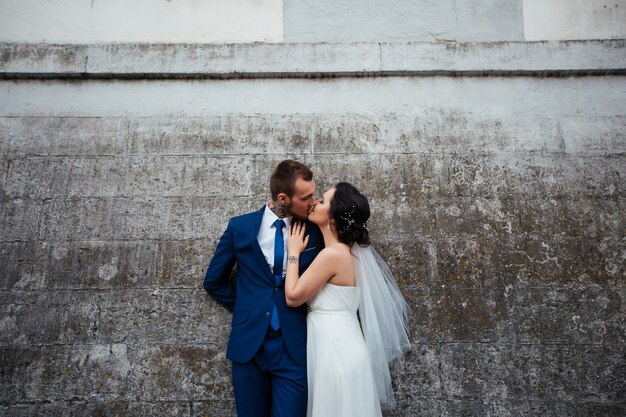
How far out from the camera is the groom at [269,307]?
116 inches

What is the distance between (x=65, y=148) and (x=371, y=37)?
2.61m

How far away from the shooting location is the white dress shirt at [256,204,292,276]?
3.10m

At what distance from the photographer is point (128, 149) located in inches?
148

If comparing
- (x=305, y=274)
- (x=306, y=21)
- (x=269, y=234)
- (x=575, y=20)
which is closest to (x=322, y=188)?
(x=269, y=234)

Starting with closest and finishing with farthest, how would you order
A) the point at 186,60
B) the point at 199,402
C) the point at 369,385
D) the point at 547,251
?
1. the point at 369,385
2. the point at 199,402
3. the point at 547,251
4. the point at 186,60

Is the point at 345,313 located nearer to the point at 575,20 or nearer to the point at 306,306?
the point at 306,306

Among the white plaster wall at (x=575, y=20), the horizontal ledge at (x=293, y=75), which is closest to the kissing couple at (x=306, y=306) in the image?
the horizontal ledge at (x=293, y=75)

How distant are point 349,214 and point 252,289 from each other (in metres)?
0.78

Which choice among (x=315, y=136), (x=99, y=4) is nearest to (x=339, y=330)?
(x=315, y=136)

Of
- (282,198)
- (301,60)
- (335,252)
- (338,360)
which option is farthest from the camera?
(301,60)

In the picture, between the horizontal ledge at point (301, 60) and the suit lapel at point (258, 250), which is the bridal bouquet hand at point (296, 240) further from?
the horizontal ledge at point (301, 60)

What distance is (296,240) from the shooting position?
3055mm

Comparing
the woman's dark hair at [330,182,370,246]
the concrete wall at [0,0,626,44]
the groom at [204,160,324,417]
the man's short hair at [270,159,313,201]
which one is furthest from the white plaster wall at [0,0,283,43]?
the woman's dark hair at [330,182,370,246]

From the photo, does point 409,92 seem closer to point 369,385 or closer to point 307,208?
point 307,208
